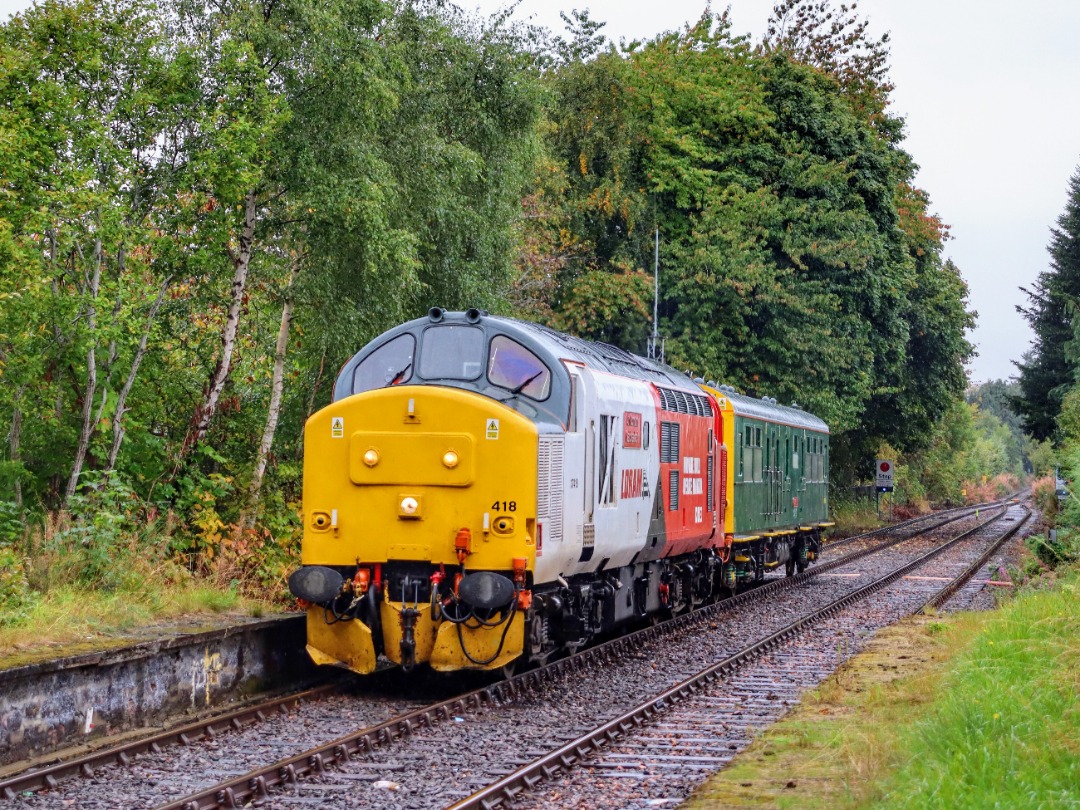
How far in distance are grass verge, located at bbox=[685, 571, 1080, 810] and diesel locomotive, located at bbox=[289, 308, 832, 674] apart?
2652 mm

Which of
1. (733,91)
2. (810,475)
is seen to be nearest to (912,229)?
(733,91)

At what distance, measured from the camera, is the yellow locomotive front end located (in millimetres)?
11703

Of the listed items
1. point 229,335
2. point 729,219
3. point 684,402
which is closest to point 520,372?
point 684,402

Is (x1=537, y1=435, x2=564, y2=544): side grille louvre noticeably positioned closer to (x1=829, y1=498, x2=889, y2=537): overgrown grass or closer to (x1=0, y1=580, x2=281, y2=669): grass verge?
(x1=0, y1=580, x2=281, y2=669): grass verge

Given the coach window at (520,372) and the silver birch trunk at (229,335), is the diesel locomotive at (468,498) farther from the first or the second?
the silver birch trunk at (229,335)

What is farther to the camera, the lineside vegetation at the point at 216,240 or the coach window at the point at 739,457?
the coach window at the point at 739,457

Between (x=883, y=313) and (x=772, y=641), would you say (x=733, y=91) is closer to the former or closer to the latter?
(x=883, y=313)

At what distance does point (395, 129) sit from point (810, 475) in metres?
12.6

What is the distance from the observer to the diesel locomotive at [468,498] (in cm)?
1173

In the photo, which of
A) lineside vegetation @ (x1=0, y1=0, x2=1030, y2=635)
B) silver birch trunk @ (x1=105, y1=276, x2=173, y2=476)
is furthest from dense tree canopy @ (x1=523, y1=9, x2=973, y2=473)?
silver birch trunk @ (x1=105, y1=276, x2=173, y2=476)

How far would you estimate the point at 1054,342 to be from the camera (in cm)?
4862

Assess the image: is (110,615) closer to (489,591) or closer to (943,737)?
(489,591)

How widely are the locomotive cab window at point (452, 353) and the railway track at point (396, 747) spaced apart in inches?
118

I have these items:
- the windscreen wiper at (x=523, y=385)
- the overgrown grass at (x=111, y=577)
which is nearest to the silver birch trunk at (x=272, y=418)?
the overgrown grass at (x=111, y=577)
